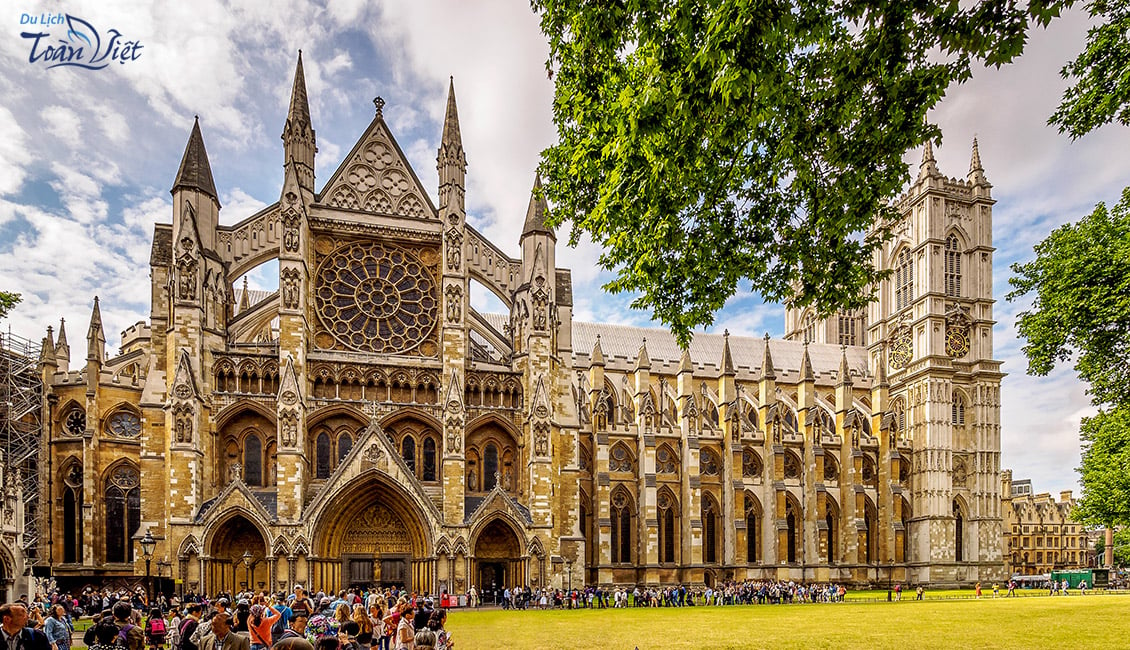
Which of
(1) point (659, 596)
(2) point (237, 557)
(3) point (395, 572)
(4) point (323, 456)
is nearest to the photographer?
(2) point (237, 557)

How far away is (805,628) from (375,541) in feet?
54.7

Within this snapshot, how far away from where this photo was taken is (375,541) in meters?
30.9

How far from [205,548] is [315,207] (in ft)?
44.7

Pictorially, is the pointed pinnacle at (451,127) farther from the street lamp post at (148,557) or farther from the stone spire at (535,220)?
the street lamp post at (148,557)

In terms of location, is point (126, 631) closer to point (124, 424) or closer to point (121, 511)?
point (121, 511)

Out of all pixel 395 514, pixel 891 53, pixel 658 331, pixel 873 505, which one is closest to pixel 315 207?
pixel 395 514

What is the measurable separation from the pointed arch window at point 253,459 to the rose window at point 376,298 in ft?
16.5

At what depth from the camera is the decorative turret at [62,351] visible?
36125 millimetres

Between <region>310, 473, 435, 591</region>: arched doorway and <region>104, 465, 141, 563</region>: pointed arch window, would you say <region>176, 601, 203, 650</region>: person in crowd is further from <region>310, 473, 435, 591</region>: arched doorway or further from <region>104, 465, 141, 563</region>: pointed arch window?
<region>104, 465, 141, 563</region>: pointed arch window

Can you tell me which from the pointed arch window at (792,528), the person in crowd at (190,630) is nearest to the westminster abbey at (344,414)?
the pointed arch window at (792,528)

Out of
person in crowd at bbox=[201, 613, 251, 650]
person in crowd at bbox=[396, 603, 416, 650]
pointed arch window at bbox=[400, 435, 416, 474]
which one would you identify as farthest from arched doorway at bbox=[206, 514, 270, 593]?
person in crowd at bbox=[201, 613, 251, 650]

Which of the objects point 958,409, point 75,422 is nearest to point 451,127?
point 75,422

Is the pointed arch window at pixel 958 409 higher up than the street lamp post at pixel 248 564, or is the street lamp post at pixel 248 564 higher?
the pointed arch window at pixel 958 409

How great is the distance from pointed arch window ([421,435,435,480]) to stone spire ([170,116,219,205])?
1270 cm
